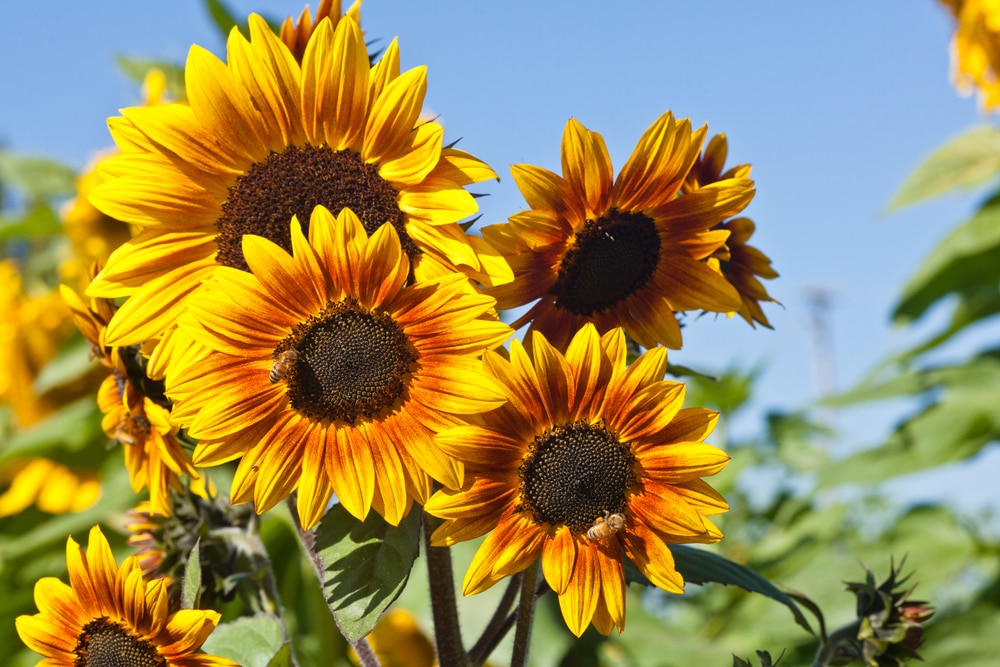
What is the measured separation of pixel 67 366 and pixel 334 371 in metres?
1.75

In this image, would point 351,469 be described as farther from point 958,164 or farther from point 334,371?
point 958,164

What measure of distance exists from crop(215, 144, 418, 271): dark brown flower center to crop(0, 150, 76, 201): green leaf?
2.10m

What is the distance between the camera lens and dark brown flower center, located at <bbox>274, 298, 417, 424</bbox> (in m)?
0.70

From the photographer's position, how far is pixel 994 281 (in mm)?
2426

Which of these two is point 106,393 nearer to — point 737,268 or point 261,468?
point 261,468

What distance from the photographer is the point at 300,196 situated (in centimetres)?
74

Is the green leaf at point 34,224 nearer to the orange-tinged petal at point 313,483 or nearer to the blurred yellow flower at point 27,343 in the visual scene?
the blurred yellow flower at point 27,343

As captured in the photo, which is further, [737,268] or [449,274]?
[737,268]

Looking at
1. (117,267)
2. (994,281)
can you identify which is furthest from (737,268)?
(994,281)

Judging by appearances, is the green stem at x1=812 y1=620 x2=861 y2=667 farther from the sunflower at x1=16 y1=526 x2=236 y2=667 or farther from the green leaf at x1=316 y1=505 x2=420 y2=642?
the sunflower at x1=16 y1=526 x2=236 y2=667

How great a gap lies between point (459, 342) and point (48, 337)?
2158mm

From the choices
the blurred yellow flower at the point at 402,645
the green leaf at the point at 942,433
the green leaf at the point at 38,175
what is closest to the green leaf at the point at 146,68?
the green leaf at the point at 38,175

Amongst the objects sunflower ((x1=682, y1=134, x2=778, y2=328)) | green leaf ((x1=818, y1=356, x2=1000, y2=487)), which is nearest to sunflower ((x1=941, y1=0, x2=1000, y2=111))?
green leaf ((x1=818, y1=356, x2=1000, y2=487))

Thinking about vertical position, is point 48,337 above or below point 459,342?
above
